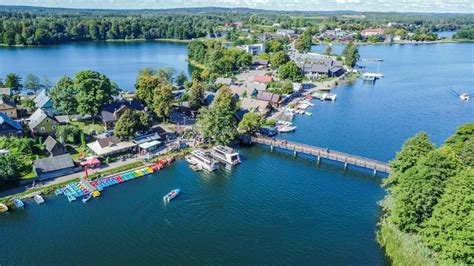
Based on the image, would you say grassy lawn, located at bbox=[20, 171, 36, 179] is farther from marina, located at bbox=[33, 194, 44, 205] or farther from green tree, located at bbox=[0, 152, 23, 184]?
marina, located at bbox=[33, 194, 44, 205]

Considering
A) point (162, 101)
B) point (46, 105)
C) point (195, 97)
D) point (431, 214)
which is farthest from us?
point (195, 97)

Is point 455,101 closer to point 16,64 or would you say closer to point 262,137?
point 262,137

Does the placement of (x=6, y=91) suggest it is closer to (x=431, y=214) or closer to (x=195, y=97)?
(x=195, y=97)

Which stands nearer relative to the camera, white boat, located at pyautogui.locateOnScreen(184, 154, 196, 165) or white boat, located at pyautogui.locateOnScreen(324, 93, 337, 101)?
white boat, located at pyautogui.locateOnScreen(184, 154, 196, 165)

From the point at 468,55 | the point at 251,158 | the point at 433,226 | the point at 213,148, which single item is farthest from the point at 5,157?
the point at 468,55

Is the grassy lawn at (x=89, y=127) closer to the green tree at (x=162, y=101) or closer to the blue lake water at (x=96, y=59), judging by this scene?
the green tree at (x=162, y=101)

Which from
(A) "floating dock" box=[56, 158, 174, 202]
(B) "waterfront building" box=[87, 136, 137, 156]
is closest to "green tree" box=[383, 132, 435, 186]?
(A) "floating dock" box=[56, 158, 174, 202]

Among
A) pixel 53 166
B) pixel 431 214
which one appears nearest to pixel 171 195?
pixel 53 166
